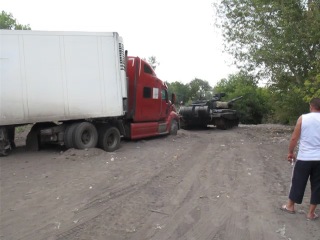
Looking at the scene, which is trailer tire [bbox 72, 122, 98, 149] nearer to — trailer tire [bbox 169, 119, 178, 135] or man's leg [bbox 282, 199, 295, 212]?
trailer tire [bbox 169, 119, 178, 135]

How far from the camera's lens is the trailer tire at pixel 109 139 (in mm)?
11508

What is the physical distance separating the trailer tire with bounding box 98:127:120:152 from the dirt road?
36.9 inches

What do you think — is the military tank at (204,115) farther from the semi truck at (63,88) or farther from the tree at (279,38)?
the semi truck at (63,88)

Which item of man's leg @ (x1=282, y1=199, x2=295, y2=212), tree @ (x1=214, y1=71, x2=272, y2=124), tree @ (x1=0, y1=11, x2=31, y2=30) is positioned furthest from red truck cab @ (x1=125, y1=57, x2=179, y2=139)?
tree @ (x1=0, y1=11, x2=31, y2=30)

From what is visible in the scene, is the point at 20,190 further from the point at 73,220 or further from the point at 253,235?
the point at 253,235

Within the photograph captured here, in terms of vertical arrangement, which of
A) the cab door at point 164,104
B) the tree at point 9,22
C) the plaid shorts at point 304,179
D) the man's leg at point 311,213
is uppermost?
the tree at point 9,22

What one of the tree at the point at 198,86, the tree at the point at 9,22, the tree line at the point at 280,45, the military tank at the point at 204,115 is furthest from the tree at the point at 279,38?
the tree at the point at 198,86

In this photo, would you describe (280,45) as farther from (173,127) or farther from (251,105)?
(251,105)

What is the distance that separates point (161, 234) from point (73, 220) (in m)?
1.28

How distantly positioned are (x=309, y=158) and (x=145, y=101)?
8.87 metres

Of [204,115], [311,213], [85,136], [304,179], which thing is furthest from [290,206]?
[204,115]

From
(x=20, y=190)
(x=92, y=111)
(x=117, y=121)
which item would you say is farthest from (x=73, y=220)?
(x=117, y=121)

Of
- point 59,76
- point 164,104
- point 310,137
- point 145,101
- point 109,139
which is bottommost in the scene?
point 109,139

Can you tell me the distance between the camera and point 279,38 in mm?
17938
